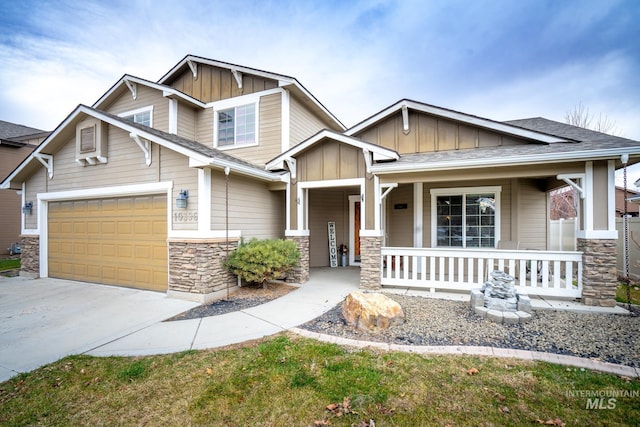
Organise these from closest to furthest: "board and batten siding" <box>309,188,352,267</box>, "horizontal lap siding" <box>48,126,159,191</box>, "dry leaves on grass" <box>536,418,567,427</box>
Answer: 1. "dry leaves on grass" <box>536,418,567,427</box>
2. "horizontal lap siding" <box>48,126,159,191</box>
3. "board and batten siding" <box>309,188,352,267</box>

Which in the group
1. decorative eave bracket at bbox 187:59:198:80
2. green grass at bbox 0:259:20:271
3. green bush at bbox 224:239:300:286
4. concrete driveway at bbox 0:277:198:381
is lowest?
green grass at bbox 0:259:20:271

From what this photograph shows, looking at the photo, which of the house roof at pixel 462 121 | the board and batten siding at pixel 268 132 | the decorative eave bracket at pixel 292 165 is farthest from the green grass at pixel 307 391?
the board and batten siding at pixel 268 132

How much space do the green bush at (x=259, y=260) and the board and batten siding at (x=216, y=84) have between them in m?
5.41

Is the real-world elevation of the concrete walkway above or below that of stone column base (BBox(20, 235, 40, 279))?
below

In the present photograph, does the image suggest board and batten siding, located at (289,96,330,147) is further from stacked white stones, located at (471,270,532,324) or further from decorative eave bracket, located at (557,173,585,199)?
decorative eave bracket, located at (557,173,585,199)

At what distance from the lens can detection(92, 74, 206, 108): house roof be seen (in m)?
9.23

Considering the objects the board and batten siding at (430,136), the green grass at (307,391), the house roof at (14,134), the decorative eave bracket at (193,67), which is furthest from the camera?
the house roof at (14,134)

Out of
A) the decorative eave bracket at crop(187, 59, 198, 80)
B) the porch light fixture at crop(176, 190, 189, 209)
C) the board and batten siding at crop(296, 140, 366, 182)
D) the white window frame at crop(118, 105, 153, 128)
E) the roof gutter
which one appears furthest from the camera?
the decorative eave bracket at crop(187, 59, 198, 80)

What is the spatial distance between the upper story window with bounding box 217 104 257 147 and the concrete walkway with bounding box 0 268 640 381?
5365 millimetres

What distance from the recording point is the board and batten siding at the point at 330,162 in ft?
23.6

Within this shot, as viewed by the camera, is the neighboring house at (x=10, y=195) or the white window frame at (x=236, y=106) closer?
the white window frame at (x=236, y=106)

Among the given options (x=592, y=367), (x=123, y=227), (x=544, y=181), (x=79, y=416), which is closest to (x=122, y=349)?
(x=79, y=416)

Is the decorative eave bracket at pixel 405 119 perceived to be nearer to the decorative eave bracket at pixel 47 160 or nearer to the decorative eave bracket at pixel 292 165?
the decorative eave bracket at pixel 292 165

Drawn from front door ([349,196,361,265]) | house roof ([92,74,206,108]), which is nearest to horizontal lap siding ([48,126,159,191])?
house roof ([92,74,206,108])
